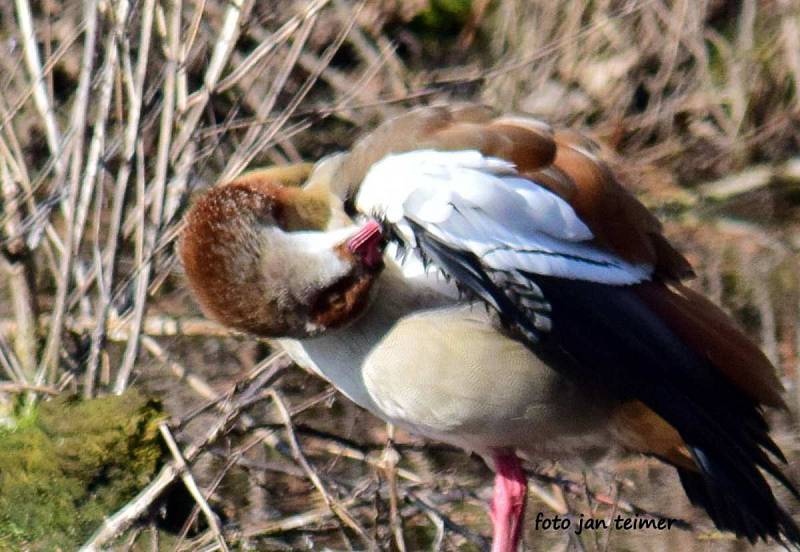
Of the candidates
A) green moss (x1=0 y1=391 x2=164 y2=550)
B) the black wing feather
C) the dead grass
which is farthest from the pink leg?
green moss (x1=0 y1=391 x2=164 y2=550)

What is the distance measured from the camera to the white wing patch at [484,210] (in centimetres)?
342

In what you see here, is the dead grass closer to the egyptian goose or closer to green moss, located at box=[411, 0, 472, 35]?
green moss, located at box=[411, 0, 472, 35]

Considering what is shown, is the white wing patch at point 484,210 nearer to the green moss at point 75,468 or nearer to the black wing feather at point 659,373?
the black wing feather at point 659,373

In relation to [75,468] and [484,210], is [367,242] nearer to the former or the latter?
[484,210]

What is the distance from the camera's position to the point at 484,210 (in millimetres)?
3471

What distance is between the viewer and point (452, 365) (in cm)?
364

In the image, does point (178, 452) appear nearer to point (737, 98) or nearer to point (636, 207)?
point (636, 207)

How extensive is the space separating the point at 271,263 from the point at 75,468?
1.09m

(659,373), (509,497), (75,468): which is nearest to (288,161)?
(75,468)

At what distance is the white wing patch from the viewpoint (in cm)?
342

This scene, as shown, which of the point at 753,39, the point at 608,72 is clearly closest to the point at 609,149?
the point at 608,72

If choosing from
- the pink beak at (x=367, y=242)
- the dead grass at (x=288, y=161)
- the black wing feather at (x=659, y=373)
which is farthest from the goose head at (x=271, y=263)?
the dead grass at (x=288, y=161)

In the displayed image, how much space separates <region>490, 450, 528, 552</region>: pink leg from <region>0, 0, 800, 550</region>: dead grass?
9 cm

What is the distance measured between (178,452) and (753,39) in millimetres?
4712
